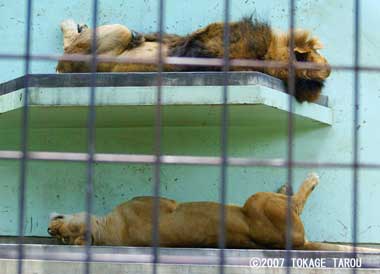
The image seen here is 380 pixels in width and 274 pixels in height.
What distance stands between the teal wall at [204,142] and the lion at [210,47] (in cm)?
23

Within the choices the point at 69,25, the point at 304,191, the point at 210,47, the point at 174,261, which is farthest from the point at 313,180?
the point at 69,25

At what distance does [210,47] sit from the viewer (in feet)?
16.9

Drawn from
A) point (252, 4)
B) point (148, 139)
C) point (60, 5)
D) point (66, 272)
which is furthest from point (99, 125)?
point (66, 272)

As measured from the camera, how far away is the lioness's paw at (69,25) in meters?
5.36

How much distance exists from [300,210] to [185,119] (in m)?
0.72

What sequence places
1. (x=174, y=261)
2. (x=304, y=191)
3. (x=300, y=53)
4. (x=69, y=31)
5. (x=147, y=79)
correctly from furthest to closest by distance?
(x=69, y=31)
(x=304, y=191)
(x=300, y=53)
(x=147, y=79)
(x=174, y=261)

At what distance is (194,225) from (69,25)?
50.5 inches

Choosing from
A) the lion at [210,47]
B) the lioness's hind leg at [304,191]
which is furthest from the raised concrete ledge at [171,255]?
the lion at [210,47]

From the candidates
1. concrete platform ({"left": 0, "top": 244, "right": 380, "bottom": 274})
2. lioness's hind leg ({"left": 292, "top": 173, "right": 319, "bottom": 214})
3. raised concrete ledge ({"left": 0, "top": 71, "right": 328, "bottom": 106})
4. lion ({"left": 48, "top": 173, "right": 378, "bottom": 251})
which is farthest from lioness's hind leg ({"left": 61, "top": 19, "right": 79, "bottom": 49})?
concrete platform ({"left": 0, "top": 244, "right": 380, "bottom": 274})

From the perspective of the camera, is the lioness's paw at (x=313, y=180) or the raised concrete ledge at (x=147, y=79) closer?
the raised concrete ledge at (x=147, y=79)

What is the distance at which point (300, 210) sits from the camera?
16.7 feet

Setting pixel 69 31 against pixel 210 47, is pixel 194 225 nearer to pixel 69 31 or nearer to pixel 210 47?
pixel 210 47

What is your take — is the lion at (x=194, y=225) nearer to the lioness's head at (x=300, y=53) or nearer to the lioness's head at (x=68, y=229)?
the lioness's head at (x=68, y=229)

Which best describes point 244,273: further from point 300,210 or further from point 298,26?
point 298,26
